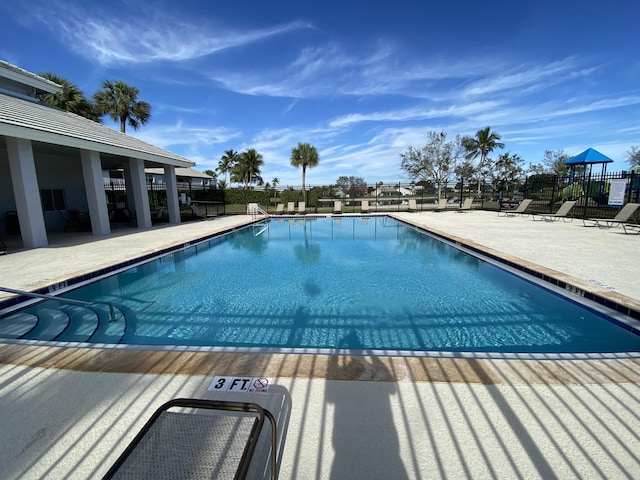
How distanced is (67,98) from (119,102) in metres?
Answer: 3.22

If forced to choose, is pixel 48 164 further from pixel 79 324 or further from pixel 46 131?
pixel 79 324

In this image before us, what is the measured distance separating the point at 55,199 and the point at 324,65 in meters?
13.8

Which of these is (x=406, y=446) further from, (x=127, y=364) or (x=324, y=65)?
(x=324, y=65)

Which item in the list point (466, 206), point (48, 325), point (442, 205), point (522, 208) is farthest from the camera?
point (442, 205)

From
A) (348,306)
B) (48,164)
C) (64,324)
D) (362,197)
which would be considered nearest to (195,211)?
(48,164)

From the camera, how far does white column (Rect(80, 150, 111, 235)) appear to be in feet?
29.3

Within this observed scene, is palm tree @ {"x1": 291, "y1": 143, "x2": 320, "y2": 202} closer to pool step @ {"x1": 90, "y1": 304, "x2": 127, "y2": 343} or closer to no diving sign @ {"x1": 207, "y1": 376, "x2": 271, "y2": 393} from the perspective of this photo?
pool step @ {"x1": 90, "y1": 304, "x2": 127, "y2": 343}

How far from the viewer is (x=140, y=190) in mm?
11219

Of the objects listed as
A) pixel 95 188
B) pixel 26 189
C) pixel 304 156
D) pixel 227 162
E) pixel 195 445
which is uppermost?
pixel 227 162

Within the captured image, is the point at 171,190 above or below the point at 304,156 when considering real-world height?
below

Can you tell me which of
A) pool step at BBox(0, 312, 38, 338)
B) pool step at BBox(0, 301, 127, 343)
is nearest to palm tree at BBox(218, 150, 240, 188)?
pool step at BBox(0, 301, 127, 343)

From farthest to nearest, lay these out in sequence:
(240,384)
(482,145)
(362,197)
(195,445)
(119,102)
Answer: (482,145) < (362,197) < (119,102) < (240,384) < (195,445)

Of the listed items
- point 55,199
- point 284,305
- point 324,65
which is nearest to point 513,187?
point 324,65

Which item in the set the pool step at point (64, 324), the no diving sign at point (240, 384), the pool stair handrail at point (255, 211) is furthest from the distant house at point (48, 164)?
the no diving sign at point (240, 384)
